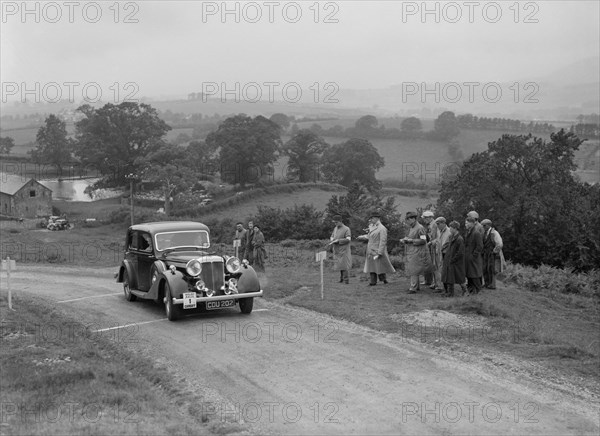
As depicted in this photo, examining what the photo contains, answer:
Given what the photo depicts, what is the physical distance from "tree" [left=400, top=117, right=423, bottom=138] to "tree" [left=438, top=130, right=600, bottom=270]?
6481 cm

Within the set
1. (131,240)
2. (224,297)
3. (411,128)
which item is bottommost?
(224,297)

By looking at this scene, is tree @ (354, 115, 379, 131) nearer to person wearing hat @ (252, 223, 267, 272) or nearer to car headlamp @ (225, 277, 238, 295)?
person wearing hat @ (252, 223, 267, 272)

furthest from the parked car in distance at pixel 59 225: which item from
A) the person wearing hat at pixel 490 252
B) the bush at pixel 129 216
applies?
the person wearing hat at pixel 490 252

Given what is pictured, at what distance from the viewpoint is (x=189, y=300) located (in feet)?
46.0

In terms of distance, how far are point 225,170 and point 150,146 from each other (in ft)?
38.1

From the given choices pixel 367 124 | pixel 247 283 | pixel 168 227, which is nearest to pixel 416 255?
pixel 247 283

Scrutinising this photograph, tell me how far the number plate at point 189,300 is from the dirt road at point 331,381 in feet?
1.46

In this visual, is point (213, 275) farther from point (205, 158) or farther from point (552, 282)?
point (205, 158)

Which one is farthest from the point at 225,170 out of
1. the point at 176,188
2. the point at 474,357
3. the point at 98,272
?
the point at 474,357

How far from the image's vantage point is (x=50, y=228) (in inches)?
2261

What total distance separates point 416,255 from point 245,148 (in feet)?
196

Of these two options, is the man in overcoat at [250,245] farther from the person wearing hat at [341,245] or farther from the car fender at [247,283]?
the car fender at [247,283]

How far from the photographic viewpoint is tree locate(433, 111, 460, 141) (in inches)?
3834

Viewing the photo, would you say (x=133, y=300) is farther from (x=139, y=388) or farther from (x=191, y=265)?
(x=139, y=388)
